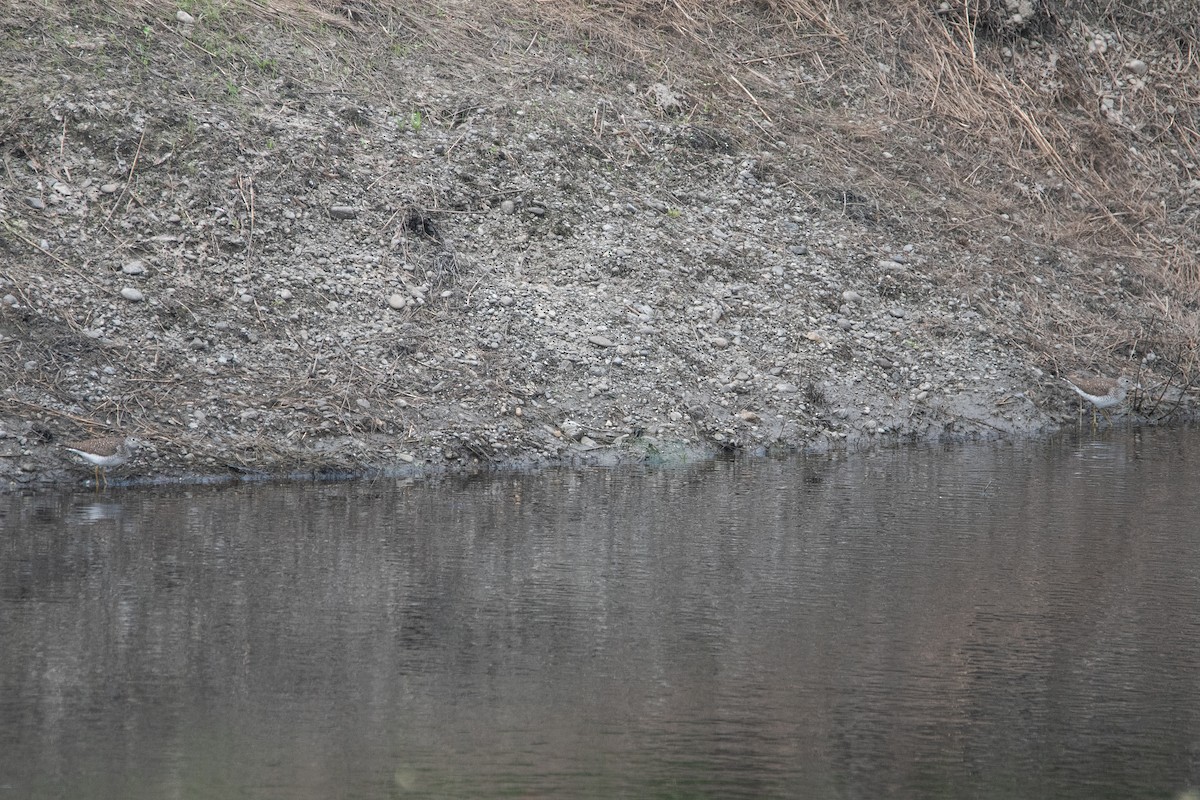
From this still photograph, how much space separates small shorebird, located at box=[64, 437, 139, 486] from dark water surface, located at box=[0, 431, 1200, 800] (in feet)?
0.72

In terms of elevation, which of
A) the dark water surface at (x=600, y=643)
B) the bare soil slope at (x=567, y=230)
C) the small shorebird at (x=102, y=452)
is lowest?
the dark water surface at (x=600, y=643)

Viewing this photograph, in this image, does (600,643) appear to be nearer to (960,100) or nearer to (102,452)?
(102,452)

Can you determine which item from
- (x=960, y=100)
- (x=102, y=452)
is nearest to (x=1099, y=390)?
(x=960, y=100)

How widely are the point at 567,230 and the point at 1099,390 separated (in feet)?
15.7

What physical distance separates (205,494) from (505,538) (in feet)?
7.77

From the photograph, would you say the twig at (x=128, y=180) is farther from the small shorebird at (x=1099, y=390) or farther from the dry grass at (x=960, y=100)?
the small shorebird at (x=1099, y=390)

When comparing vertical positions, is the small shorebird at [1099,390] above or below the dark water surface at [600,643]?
above

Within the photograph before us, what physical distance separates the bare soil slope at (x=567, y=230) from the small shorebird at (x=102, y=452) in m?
0.14

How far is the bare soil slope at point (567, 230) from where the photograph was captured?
10.4 m

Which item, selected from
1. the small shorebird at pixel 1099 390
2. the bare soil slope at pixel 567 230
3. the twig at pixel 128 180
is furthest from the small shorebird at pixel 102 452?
the small shorebird at pixel 1099 390

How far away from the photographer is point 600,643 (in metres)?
5.80

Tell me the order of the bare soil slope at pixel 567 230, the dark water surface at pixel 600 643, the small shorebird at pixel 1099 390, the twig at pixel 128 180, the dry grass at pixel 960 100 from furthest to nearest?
the dry grass at pixel 960 100 → the small shorebird at pixel 1099 390 → the twig at pixel 128 180 → the bare soil slope at pixel 567 230 → the dark water surface at pixel 600 643

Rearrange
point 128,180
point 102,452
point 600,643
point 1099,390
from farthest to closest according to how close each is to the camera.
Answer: point 1099,390
point 128,180
point 102,452
point 600,643

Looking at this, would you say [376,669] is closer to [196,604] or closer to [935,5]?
[196,604]
